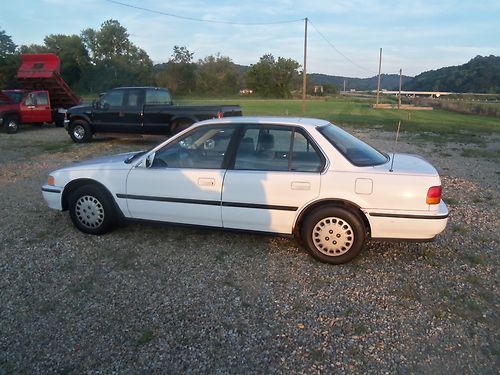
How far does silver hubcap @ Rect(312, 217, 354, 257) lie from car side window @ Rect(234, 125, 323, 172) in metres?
0.59

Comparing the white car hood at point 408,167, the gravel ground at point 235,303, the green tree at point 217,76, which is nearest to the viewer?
the gravel ground at point 235,303

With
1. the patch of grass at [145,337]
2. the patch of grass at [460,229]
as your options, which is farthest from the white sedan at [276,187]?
the patch of grass at [145,337]

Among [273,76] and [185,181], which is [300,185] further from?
[273,76]

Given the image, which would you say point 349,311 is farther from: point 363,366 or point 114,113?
point 114,113

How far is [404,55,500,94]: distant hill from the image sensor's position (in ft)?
247

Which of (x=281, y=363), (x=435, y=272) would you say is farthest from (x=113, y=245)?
(x=435, y=272)

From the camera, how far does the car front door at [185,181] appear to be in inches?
167

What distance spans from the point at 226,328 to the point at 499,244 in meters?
3.75

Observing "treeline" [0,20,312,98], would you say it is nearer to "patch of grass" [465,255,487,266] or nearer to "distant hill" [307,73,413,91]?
"distant hill" [307,73,413,91]

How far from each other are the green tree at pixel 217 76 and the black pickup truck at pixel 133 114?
59440mm

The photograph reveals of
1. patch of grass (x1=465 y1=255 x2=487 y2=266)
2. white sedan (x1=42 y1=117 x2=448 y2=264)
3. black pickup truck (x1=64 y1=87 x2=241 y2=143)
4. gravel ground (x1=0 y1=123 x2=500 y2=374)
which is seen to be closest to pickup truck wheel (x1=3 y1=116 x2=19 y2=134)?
black pickup truck (x1=64 y1=87 x2=241 y2=143)

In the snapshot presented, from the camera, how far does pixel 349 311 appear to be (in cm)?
329

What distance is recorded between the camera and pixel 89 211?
472cm

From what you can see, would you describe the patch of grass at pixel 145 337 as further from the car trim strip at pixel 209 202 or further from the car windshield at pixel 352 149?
the car windshield at pixel 352 149
